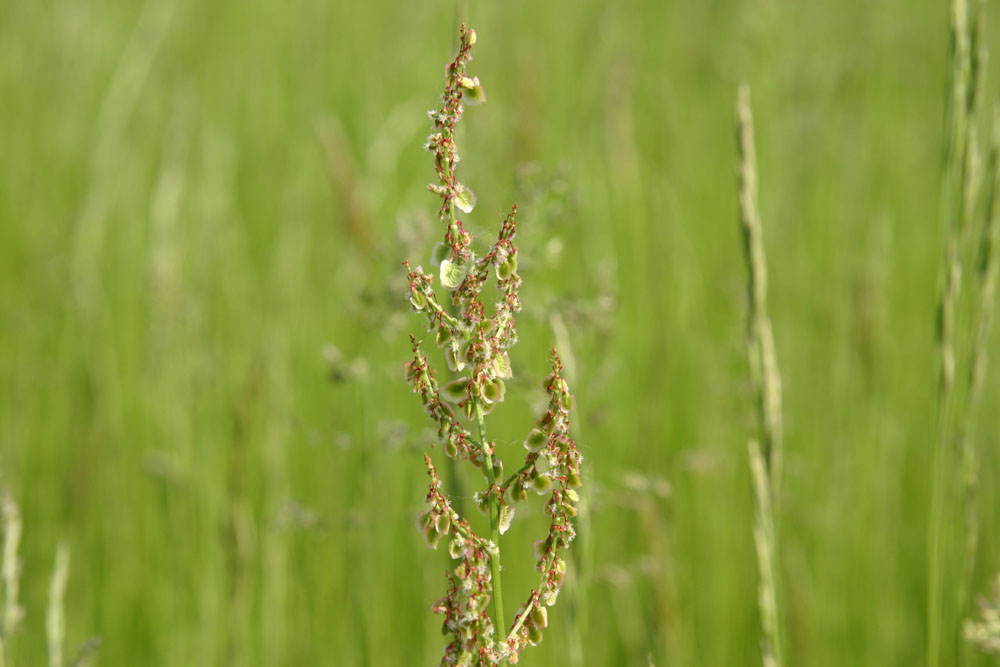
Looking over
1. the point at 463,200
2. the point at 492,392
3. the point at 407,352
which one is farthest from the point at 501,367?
the point at 407,352

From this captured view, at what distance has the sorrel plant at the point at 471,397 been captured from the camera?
0.69 meters

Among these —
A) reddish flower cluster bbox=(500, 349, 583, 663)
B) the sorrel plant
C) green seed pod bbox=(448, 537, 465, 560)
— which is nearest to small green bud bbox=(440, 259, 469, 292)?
the sorrel plant

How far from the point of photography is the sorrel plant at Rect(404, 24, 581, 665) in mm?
693

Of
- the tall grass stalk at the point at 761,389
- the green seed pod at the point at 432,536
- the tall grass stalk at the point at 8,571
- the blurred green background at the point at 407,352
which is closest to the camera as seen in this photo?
the green seed pod at the point at 432,536

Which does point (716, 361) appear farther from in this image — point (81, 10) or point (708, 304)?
point (81, 10)

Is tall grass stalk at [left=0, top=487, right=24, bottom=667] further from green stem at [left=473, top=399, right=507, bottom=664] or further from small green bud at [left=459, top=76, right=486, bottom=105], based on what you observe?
small green bud at [left=459, top=76, right=486, bottom=105]

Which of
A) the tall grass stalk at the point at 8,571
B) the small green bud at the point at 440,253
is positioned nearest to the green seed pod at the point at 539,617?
the small green bud at the point at 440,253

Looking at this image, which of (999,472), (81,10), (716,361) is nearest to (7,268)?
(81,10)

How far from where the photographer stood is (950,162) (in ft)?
3.98

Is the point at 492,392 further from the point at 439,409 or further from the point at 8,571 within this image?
the point at 8,571

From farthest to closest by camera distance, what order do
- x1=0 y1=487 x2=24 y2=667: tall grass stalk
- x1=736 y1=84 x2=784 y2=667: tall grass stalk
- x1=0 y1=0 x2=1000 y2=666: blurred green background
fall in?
x1=0 y1=0 x2=1000 y2=666: blurred green background < x1=736 y1=84 x2=784 y2=667: tall grass stalk < x1=0 y1=487 x2=24 y2=667: tall grass stalk

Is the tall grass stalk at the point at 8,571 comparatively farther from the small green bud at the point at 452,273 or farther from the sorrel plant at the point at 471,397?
the small green bud at the point at 452,273

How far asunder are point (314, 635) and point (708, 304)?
200 cm

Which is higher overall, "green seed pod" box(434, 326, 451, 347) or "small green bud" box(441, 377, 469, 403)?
"green seed pod" box(434, 326, 451, 347)
